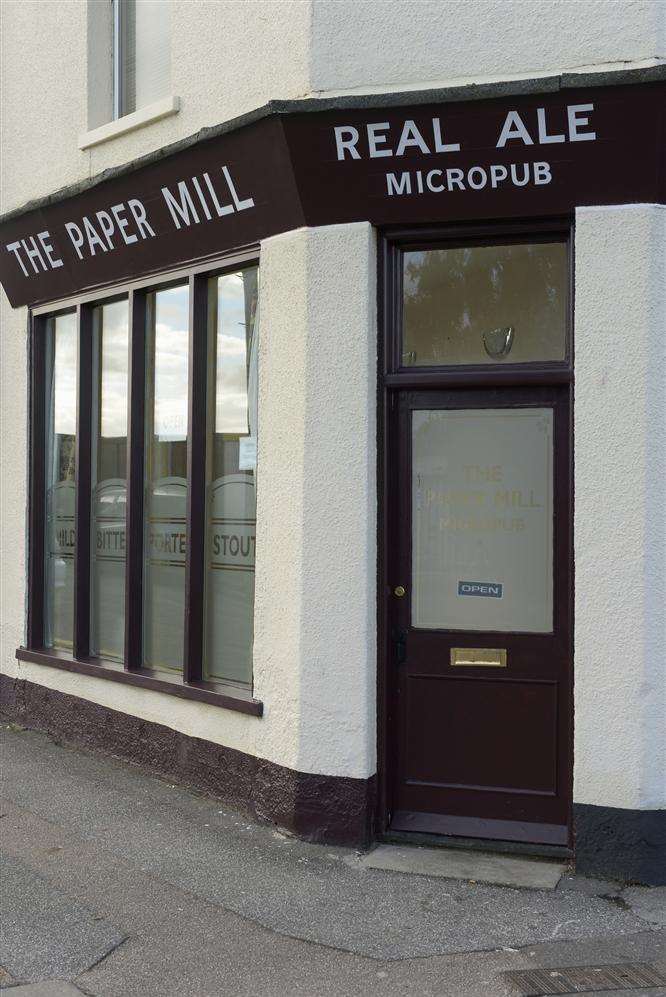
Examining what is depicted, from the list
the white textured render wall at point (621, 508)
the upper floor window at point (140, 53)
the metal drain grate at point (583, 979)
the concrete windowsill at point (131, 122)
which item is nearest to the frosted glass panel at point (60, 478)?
the concrete windowsill at point (131, 122)

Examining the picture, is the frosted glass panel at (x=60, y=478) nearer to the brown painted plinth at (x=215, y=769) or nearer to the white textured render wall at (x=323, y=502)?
the brown painted plinth at (x=215, y=769)

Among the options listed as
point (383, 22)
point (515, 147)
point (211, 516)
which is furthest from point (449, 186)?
point (211, 516)

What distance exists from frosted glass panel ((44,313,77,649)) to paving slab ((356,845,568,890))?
130 inches

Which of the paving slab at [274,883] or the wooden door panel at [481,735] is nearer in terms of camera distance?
the paving slab at [274,883]

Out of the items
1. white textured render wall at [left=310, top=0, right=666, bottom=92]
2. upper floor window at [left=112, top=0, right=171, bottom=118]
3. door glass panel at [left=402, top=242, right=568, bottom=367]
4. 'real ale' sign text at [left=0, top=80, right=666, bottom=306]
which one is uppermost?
upper floor window at [left=112, top=0, right=171, bottom=118]

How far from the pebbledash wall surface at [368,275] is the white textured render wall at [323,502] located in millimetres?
12

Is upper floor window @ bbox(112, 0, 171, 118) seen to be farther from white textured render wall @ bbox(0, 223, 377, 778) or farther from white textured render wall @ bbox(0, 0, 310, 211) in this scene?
white textured render wall @ bbox(0, 223, 377, 778)

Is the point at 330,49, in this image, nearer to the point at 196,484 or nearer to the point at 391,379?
the point at 391,379

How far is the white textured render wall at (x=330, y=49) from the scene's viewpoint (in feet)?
15.9

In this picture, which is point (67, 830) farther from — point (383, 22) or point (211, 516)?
point (383, 22)

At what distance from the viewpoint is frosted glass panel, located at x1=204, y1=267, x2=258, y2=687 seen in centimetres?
618

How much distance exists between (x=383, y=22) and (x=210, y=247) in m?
1.63

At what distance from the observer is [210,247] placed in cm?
609

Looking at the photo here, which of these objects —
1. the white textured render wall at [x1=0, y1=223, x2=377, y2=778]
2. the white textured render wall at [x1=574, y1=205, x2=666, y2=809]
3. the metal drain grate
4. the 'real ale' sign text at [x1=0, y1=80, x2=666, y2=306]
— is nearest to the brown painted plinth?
the white textured render wall at [x1=0, y1=223, x2=377, y2=778]
